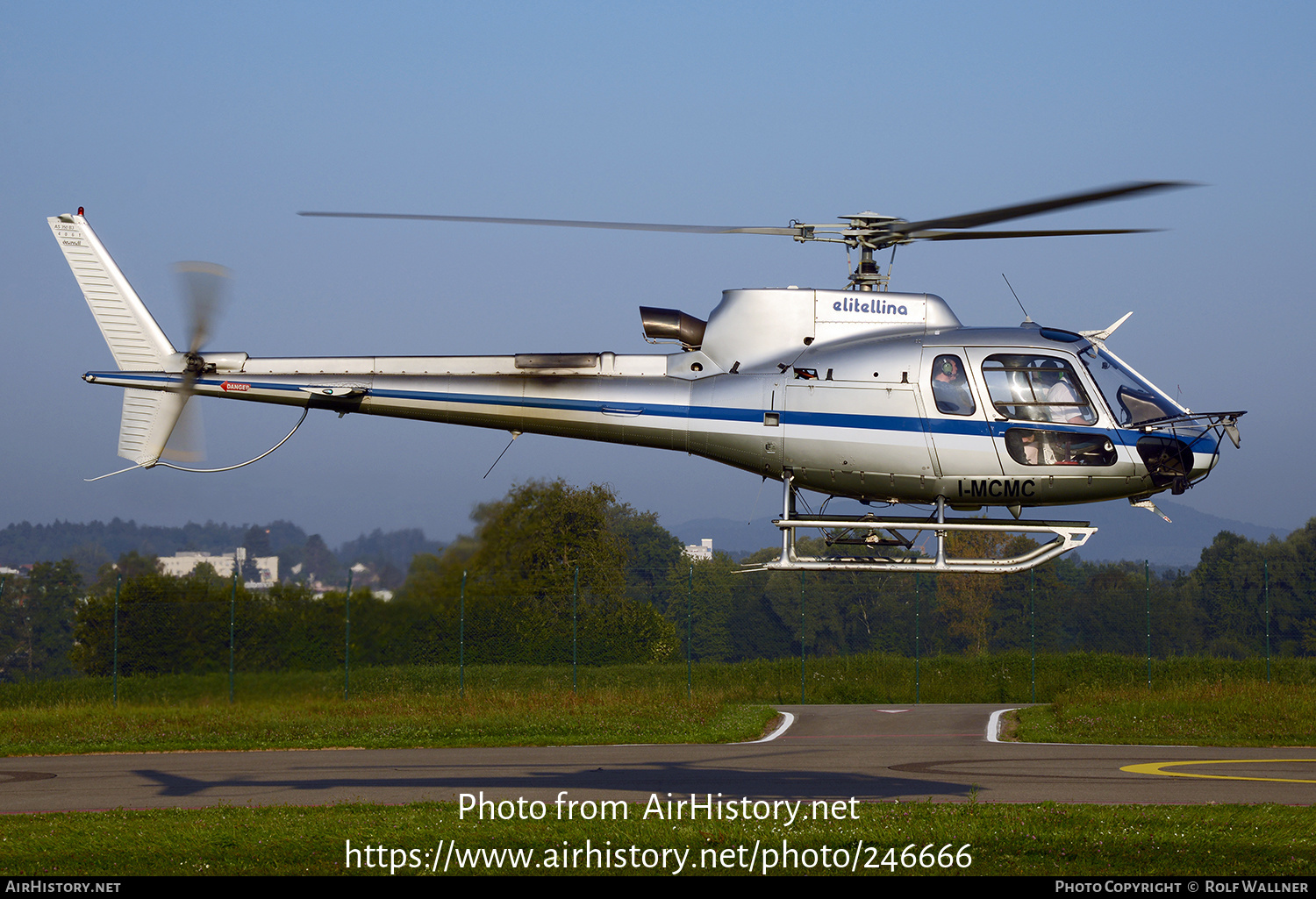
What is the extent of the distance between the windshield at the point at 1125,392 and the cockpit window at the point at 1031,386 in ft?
1.08

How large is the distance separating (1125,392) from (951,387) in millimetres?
2051

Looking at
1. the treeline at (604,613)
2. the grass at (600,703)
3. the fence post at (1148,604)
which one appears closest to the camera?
the grass at (600,703)

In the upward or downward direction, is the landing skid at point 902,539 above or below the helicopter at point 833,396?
below

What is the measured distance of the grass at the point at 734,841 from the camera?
9.98 meters

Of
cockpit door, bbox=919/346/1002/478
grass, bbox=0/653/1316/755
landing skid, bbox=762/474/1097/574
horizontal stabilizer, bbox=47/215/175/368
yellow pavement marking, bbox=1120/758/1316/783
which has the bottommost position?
grass, bbox=0/653/1316/755

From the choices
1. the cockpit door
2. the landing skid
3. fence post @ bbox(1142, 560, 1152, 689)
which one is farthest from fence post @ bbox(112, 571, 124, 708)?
fence post @ bbox(1142, 560, 1152, 689)

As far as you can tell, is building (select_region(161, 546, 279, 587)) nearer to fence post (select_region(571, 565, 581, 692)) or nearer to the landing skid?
fence post (select_region(571, 565, 581, 692))

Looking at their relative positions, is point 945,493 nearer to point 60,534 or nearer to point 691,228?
point 691,228

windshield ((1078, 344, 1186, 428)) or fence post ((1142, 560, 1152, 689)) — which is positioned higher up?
windshield ((1078, 344, 1186, 428))

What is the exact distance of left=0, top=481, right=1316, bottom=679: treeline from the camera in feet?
73.7

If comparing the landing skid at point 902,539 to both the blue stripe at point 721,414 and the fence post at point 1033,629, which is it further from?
the fence post at point 1033,629

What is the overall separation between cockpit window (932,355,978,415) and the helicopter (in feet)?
0.07

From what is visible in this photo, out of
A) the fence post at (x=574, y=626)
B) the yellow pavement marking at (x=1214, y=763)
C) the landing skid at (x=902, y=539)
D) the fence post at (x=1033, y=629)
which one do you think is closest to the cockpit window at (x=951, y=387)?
the landing skid at (x=902, y=539)

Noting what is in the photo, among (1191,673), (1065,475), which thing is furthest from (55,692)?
(1191,673)
